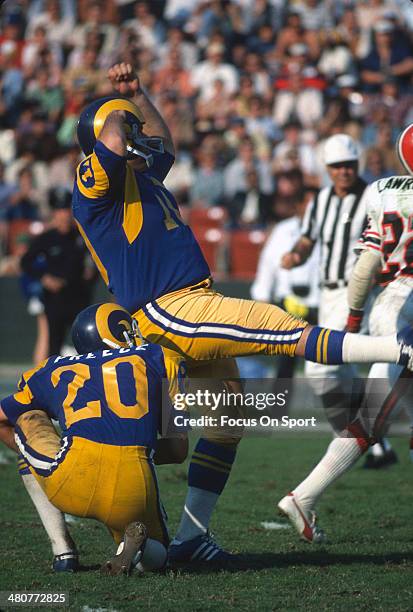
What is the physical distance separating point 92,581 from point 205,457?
0.76 metres

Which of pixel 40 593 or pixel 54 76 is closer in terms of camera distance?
pixel 40 593

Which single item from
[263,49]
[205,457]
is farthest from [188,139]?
[205,457]

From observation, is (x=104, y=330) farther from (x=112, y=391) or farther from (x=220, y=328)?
(x=220, y=328)

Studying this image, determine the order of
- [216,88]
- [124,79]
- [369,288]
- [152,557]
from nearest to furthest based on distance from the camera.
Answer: [152,557], [369,288], [124,79], [216,88]

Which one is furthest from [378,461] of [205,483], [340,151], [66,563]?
[66,563]

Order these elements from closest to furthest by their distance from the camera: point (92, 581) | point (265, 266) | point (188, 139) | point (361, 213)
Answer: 1. point (92, 581)
2. point (361, 213)
3. point (265, 266)
4. point (188, 139)

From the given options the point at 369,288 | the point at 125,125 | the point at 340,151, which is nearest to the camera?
the point at 125,125

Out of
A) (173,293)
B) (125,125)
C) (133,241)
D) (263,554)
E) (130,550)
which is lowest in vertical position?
(263,554)

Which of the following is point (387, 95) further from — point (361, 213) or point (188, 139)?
point (361, 213)

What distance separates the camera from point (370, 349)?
12.8 ft

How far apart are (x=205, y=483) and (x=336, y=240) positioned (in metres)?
2.42

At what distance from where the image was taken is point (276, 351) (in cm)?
405

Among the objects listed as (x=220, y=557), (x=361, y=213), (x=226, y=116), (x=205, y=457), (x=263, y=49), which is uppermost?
(x=263, y=49)

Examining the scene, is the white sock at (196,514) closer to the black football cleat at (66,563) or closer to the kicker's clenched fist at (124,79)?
the black football cleat at (66,563)
